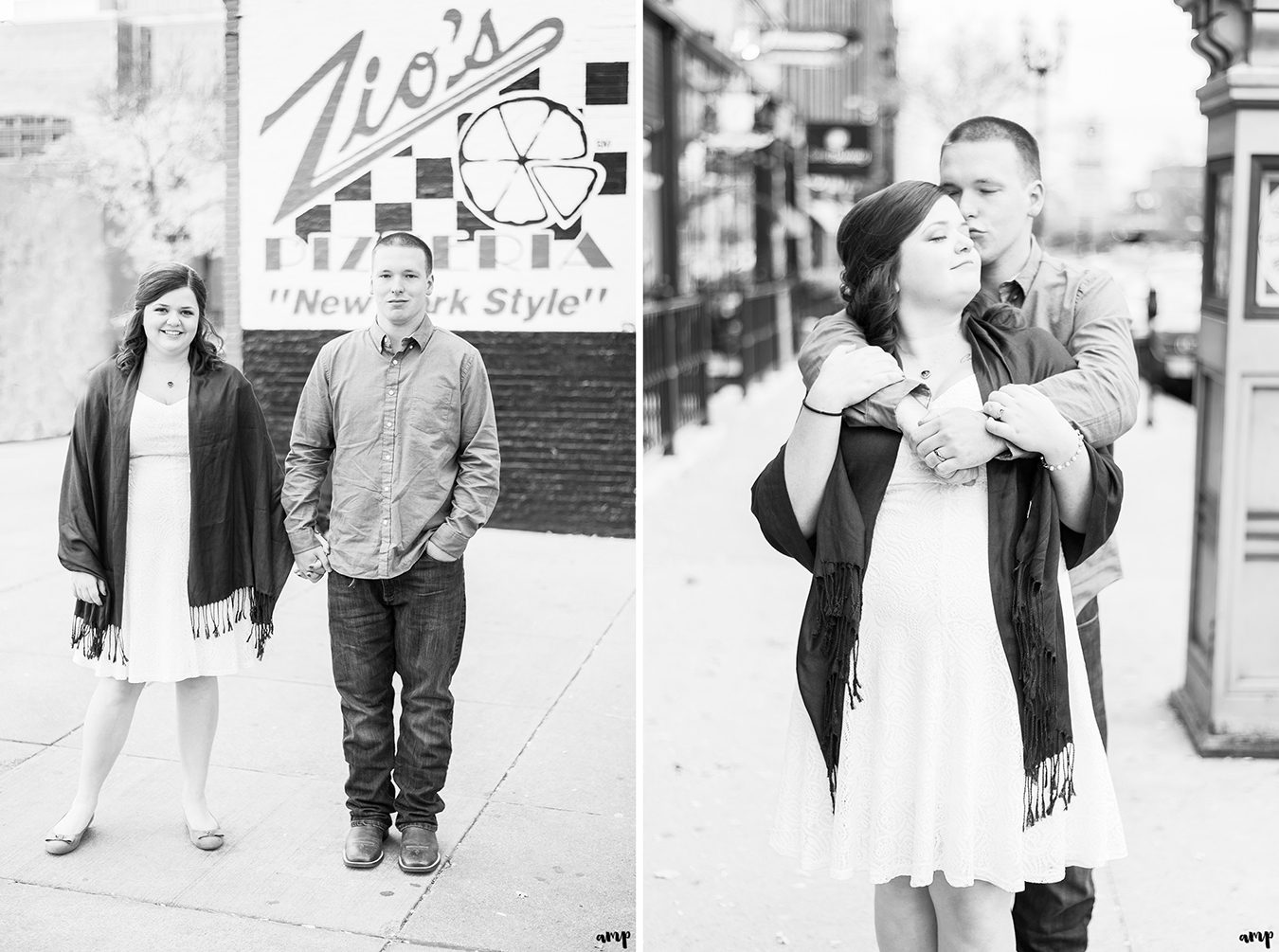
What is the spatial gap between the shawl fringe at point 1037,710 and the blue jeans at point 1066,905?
54cm

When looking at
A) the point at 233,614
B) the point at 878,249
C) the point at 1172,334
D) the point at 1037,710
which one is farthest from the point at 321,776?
the point at 1172,334

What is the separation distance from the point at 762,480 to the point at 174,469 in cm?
144

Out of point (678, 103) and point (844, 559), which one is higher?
point (678, 103)

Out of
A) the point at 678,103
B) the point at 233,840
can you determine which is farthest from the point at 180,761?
the point at 678,103

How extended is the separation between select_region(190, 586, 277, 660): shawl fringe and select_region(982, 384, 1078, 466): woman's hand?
1.76 m

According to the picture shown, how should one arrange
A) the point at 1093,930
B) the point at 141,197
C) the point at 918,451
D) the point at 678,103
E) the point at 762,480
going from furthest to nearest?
the point at 678,103, the point at 1093,930, the point at 141,197, the point at 762,480, the point at 918,451

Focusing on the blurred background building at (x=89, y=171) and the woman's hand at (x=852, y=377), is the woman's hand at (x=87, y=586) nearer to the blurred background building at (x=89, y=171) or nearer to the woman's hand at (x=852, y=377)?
the blurred background building at (x=89, y=171)

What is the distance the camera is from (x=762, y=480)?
2666 mm

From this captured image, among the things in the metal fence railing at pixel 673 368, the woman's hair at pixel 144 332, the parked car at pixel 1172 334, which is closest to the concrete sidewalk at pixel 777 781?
the woman's hair at pixel 144 332

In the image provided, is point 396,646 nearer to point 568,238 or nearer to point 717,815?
point 568,238

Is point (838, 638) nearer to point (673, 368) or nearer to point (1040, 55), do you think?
point (673, 368)

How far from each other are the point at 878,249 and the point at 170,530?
1.79 m

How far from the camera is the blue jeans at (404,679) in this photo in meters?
3.22

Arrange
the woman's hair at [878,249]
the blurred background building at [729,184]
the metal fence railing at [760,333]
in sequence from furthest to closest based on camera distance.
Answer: the metal fence railing at [760,333], the blurred background building at [729,184], the woman's hair at [878,249]
